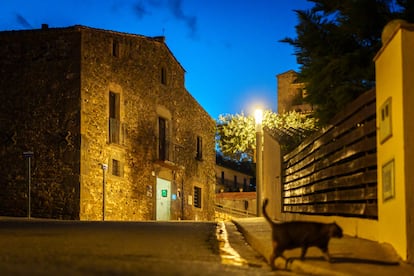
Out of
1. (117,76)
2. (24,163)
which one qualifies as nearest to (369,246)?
(24,163)

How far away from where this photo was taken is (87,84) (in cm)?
2691

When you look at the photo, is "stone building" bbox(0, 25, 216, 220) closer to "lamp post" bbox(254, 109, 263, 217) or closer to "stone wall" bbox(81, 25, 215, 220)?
"stone wall" bbox(81, 25, 215, 220)

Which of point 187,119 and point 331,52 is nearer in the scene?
point 331,52

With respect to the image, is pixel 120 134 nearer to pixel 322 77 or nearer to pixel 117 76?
pixel 117 76

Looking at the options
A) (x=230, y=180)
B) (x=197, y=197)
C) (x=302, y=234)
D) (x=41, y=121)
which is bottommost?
(x=302, y=234)

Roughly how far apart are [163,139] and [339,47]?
2191cm

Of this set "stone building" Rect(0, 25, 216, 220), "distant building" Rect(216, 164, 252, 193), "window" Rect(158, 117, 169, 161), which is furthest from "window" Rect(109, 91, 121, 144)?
"distant building" Rect(216, 164, 252, 193)

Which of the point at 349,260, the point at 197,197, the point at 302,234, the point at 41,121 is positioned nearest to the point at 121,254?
the point at 302,234

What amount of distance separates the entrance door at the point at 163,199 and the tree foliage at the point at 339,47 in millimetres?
20677

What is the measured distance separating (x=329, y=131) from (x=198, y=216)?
92.6ft

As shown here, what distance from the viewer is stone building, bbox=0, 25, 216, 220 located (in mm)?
26094

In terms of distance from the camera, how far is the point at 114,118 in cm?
2945

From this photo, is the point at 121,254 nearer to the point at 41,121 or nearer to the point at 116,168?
the point at 41,121

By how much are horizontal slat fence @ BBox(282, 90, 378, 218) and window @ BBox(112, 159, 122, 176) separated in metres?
15.0
